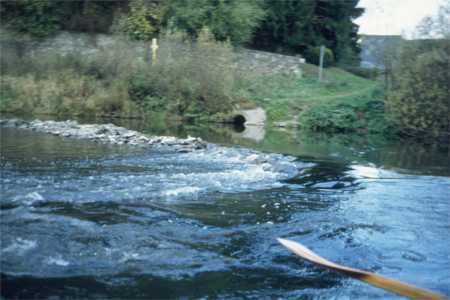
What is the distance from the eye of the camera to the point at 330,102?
2156 centimetres

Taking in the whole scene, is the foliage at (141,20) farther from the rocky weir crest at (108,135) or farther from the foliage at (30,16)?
the rocky weir crest at (108,135)

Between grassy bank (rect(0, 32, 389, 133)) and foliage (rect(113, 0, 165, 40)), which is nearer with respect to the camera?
grassy bank (rect(0, 32, 389, 133))

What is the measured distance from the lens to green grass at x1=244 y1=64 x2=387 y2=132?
2078 centimetres

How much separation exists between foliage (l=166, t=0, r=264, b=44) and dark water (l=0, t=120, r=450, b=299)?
1448 cm

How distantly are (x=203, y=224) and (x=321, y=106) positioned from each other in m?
16.5

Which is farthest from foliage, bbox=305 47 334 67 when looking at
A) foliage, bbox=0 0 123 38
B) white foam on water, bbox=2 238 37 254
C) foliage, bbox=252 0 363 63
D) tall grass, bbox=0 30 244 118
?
white foam on water, bbox=2 238 37 254

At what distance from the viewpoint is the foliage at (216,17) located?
24.0 meters

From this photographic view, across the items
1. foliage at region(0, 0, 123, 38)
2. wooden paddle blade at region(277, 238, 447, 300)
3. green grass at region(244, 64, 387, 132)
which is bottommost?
wooden paddle blade at region(277, 238, 447, 300)

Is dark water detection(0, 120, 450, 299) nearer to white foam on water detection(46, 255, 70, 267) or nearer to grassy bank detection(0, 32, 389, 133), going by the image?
white foam on water detection(46, 255, 70, 267)

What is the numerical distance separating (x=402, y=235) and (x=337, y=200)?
1.79 metres

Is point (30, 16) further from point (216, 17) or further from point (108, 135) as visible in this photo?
point (108, 135)

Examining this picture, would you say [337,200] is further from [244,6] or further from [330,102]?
[244,6]

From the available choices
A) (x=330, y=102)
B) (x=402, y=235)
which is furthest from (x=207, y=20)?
(x=402, y=235)

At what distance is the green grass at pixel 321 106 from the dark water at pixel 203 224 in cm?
1024
